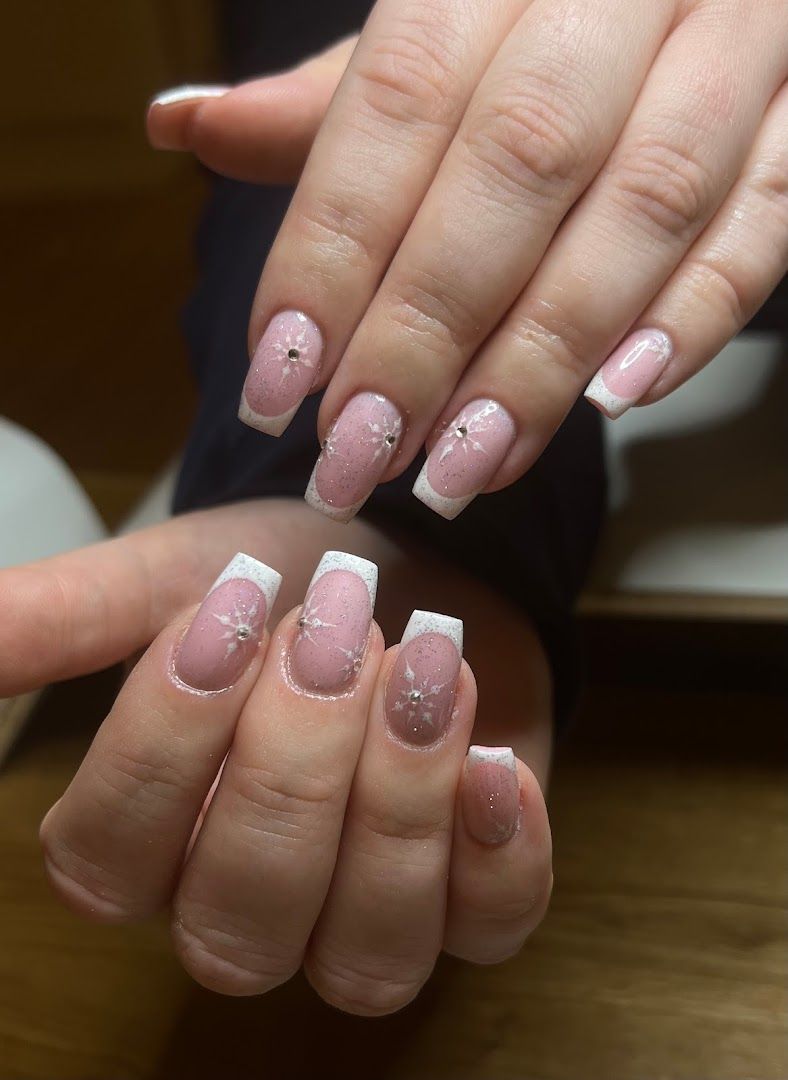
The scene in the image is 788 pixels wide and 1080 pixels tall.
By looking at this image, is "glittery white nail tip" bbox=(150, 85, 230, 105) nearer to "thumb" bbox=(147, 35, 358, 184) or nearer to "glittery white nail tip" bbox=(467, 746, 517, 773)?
"thumb" bbox=(147, 35, 358, 184)

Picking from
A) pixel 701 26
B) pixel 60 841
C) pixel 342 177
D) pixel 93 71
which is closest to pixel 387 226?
pixel 342 177

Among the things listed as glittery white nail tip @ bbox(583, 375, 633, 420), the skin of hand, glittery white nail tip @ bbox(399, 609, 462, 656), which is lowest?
the skin of hand

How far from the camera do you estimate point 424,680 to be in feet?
1.10

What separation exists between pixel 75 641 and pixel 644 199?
272 millimetres

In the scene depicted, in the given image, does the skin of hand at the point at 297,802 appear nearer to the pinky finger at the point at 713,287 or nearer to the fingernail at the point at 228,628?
the fingernail at the point at 228,628

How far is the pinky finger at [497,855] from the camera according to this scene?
0.33 m

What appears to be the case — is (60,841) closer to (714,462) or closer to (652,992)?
(652,992)

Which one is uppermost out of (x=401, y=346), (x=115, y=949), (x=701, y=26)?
(x=701, y=26)

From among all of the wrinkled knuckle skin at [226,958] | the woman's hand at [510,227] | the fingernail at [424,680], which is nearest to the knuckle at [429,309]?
the woman's hand at [510,227]

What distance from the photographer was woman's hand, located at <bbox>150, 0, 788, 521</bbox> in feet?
1.11

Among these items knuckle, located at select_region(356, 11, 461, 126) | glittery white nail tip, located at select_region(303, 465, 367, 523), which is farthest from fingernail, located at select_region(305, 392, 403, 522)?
knuckle, located at select_region(356, 11, 461, 126)

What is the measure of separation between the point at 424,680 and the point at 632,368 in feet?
0.47

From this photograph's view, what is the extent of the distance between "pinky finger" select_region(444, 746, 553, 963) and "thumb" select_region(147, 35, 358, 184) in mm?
270

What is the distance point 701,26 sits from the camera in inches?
14.1
